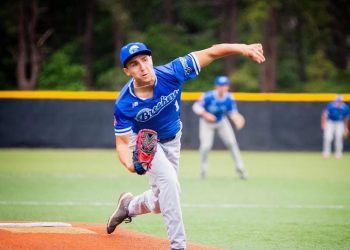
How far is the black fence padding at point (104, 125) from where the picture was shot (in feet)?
68.9

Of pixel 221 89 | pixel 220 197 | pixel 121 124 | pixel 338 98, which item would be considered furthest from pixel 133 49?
pixel 338 98

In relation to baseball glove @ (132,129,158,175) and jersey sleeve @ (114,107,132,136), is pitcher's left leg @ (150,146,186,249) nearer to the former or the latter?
baseball glove @ (132,129,158,175)

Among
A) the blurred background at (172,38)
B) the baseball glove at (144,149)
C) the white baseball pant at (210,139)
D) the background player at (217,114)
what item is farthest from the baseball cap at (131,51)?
the blurred background at (172,38)

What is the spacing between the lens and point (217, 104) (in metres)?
13.9

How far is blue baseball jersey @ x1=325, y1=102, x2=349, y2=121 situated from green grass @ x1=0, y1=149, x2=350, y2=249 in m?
1.87

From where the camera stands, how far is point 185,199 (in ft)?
34.8

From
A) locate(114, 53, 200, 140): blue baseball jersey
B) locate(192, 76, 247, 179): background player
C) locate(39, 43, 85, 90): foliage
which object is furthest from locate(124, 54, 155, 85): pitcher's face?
locate(39, 43, 85, 90): foliage

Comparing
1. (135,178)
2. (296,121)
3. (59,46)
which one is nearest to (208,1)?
(59,46)

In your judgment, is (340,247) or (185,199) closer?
(340,247)

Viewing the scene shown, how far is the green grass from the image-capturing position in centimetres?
754

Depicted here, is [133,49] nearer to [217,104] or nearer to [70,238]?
[70,238]

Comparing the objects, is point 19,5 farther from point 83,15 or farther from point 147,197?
point 147,197

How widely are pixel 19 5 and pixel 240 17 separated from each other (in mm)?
10174

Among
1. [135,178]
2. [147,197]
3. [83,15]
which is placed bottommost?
[135,178]
